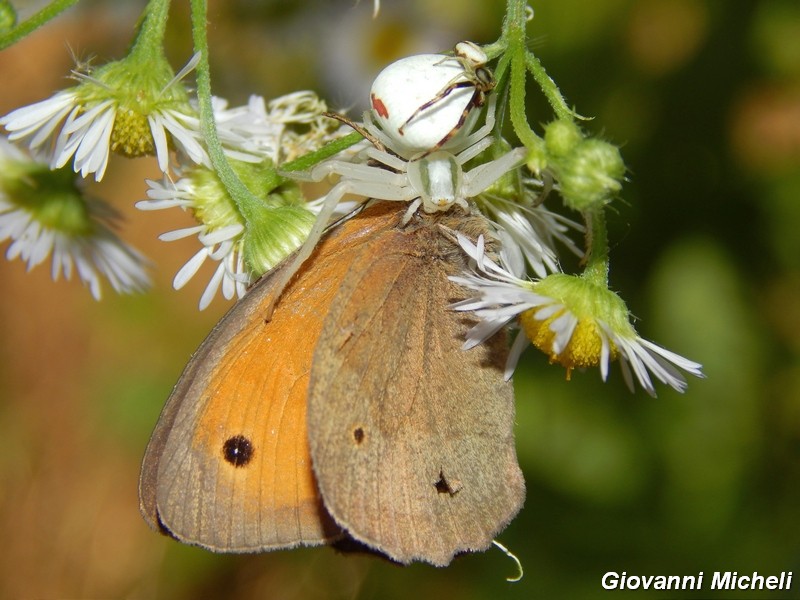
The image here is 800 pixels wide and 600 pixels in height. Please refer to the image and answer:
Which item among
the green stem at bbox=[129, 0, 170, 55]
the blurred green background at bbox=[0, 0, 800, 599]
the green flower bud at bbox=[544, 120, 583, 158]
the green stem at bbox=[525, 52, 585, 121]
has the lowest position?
the blurred green background at bbox=[0, 0, 800, 599]

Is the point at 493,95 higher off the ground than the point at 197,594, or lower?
higher

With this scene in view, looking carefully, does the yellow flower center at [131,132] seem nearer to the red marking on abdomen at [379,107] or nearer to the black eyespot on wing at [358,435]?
the red marking on abdomen at [379,107]

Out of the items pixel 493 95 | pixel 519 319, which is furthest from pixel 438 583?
pixel 493 95

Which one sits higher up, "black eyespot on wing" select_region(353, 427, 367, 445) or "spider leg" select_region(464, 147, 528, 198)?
"spider leg" select_region(464, 147, 528, 198)

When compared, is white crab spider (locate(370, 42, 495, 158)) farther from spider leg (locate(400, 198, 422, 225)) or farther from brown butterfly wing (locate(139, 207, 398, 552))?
brown butterfly wing (locate(139, 207, 398, 552))

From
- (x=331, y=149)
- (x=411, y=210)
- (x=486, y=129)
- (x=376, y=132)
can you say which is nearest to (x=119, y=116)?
(x=331, y=149)

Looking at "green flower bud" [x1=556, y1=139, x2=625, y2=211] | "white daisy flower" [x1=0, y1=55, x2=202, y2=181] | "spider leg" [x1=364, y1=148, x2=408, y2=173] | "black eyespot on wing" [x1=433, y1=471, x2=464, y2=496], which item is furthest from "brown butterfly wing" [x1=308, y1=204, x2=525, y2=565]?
"white daisy flower" [x1=0, y1=55, x2=202, y2=181]

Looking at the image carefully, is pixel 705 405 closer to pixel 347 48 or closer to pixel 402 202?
pixel 402 202
